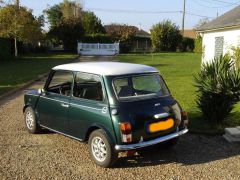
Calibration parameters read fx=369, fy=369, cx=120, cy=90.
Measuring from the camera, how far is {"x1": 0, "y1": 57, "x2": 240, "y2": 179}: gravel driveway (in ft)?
18.3

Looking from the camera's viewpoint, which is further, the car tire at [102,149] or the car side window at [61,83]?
the car side window at [61,83]

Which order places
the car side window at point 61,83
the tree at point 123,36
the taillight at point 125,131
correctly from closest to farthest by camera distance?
the taillight at point 125,131 < the car side window at point 61,83 < the tree at point 123,36

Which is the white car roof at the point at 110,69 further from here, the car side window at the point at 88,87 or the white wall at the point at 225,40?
the white wall at the point at 225,40

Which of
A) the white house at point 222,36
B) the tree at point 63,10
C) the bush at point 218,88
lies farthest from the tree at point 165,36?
the bush at point 218,88

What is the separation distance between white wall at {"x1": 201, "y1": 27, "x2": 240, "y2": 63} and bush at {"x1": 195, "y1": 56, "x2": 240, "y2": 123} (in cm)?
831

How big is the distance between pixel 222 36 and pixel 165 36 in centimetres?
3395

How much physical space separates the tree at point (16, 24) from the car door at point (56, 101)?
90.7ft

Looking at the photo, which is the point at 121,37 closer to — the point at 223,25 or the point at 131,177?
the point at 223,25

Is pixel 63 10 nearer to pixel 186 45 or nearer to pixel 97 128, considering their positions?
pixel 186 45

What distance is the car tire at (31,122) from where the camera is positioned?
7.66m

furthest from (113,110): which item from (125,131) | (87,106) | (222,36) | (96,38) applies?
(96,38)

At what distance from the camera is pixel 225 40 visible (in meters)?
19.3

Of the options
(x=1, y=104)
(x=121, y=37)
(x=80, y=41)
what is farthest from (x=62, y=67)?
(x=121, y=37)

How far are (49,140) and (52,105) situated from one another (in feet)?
2.66
